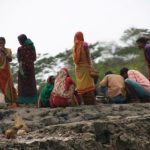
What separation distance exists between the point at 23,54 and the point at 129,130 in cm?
521

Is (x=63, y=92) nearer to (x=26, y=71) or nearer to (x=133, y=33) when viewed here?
(x=26, y=71)

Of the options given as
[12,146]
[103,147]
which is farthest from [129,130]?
[12,146]

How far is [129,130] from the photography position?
729cm

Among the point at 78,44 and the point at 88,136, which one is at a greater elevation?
the point at 78,44

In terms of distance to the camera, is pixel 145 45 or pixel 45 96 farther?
pixel 145 45

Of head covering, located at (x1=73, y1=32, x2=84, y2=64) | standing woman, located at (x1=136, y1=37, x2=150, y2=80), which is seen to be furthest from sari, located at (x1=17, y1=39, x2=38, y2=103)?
standing woman, located at (x1=136, y1=37, x2=150, y2=80)

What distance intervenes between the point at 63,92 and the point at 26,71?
154cm

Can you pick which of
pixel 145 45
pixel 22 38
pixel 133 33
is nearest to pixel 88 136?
pixel 145 45

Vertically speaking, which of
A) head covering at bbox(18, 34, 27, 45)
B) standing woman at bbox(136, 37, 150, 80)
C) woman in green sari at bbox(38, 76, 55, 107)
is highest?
head covering at bbox(18, 34, 27, 45)

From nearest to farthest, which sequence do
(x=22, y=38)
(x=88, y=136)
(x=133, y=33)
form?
(x=88, y=136) → (x=22, y=38) → (x=133, y=33)

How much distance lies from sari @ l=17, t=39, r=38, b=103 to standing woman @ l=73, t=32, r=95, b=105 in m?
1.09

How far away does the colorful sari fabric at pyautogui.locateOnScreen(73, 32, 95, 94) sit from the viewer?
11.3m

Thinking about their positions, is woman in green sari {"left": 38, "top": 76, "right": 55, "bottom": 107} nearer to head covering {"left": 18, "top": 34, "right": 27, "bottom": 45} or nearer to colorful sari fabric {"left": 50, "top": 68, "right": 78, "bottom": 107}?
colorful sari fabric {"left": 50, "top": 68, "right": 78, "bottom": 107}

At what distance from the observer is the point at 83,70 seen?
11430 mm
